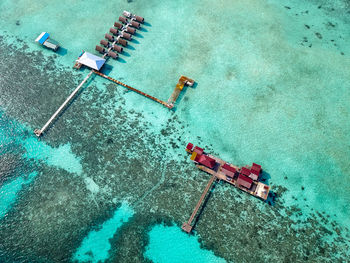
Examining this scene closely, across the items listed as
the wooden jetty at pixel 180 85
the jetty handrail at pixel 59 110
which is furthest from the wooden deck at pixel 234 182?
the jetty handrail at pixel 59 110

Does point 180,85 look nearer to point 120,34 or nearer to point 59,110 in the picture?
point 120,34

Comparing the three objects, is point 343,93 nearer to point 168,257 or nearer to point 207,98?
point 207,98

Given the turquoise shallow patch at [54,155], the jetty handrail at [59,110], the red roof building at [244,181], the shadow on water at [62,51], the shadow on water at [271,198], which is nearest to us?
the red roof building at [244,181]

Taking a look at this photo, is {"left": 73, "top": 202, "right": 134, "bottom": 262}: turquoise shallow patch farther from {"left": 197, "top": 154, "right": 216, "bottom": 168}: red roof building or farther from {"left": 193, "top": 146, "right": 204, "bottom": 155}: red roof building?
{"left": 193, "top": 146, "right": 204, "bottom": 155}: red roof building

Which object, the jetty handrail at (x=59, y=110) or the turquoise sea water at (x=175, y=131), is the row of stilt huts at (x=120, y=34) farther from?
the jetty handrail at (x=59, y=110)

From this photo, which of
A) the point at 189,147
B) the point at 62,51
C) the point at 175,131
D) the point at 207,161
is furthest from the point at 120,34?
the point at 207,161

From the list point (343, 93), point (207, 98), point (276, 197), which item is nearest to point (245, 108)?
point (207, 98)
